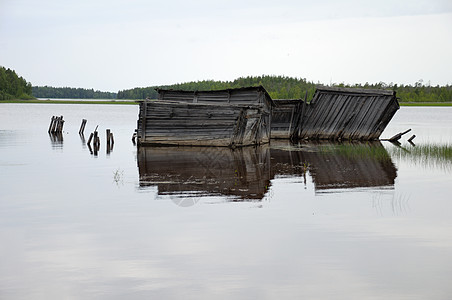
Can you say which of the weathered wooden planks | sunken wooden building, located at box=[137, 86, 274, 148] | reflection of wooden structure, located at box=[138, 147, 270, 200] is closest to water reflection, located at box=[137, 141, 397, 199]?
reflection of wooden structure, located at box=[138, 147, 270, 200]

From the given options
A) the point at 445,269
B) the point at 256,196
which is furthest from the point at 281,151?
the point at 445,269

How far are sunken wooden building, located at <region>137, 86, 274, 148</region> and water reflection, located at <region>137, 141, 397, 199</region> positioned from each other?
0.78 metres

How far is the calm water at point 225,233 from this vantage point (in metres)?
7.48

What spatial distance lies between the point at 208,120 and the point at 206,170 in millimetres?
8940

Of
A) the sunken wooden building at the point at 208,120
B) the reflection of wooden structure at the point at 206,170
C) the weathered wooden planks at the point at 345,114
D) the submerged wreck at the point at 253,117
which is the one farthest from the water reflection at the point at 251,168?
the weathered wooden planks at the point at 345,114

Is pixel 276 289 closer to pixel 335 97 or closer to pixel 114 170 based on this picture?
pixel 114 170

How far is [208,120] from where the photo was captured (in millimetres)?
27984

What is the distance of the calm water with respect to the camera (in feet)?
24.5

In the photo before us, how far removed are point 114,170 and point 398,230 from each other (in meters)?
11.8

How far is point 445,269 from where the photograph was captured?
8078 millimetres

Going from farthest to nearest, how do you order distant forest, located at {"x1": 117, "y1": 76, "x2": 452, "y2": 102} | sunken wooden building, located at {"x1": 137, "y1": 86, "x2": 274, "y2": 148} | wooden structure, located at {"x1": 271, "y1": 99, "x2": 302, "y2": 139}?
distant forest, located at {"x1": 117, "y1": 76, "x2": 452, "y2": 102}, wooden structure, located at {"x1": 271, "y1": 99, "x2": 302, "y2": 139}, sunken wooden building, located at {"x1": 137, "y1": 86, "x2": 274, "y2": 148}

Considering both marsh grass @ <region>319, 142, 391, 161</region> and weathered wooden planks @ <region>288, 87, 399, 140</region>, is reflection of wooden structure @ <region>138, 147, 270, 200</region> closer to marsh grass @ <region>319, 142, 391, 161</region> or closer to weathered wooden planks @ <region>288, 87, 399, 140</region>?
marsh grass @ <region>319, 142, 391, 161</region>

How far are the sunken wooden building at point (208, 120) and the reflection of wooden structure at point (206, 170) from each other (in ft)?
2.57

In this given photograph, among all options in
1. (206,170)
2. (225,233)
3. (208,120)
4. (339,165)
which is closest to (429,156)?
(339,165)
